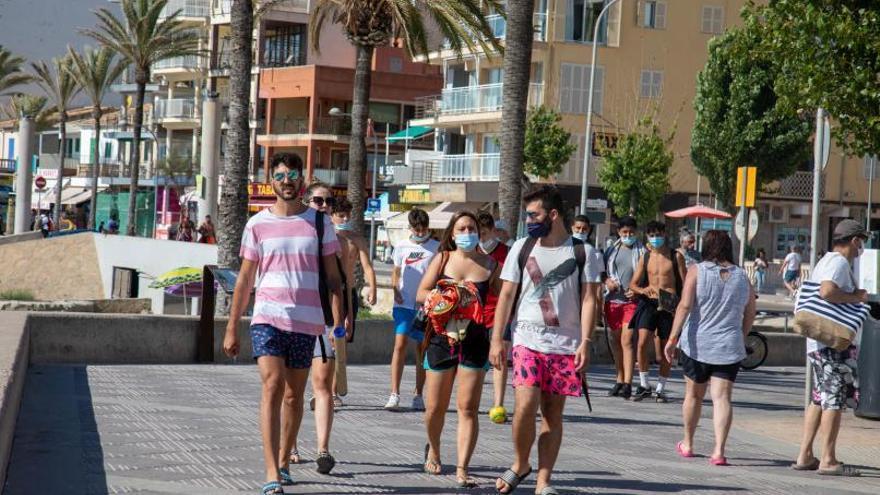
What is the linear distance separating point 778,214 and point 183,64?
3844 cm

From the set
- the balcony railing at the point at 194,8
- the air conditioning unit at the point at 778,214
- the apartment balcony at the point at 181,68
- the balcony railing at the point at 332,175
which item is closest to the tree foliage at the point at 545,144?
the air conditioning unit at the point at 778,214

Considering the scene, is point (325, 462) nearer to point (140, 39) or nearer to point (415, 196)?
point (140, 39)

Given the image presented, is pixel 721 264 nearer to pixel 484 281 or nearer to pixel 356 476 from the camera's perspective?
pixel 484 281

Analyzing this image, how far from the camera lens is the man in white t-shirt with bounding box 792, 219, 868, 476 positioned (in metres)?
10.3

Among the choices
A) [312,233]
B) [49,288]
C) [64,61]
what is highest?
[64,61]

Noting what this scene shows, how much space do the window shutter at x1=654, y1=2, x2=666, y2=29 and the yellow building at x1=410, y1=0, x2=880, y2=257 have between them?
6cm

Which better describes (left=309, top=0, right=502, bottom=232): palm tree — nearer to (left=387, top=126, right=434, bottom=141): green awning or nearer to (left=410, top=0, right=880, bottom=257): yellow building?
(left=410, top=0, right=880, bottom=257): yellow building

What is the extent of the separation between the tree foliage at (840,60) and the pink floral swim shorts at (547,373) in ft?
29.1

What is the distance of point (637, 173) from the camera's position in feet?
173

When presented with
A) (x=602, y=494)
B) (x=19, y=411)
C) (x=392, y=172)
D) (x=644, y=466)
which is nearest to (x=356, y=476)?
(x=602, y=494)

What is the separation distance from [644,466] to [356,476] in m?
2.31

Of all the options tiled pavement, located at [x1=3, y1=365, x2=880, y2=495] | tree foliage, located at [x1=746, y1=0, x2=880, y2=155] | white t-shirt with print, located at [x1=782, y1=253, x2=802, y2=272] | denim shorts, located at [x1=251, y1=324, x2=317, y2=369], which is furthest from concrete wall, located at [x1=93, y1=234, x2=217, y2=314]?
denim shorts, located at [x1=251, y1=324, x2=317, y2=369]

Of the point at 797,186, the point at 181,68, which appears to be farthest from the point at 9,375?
the point at 181,68

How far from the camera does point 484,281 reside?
947 centimetres
